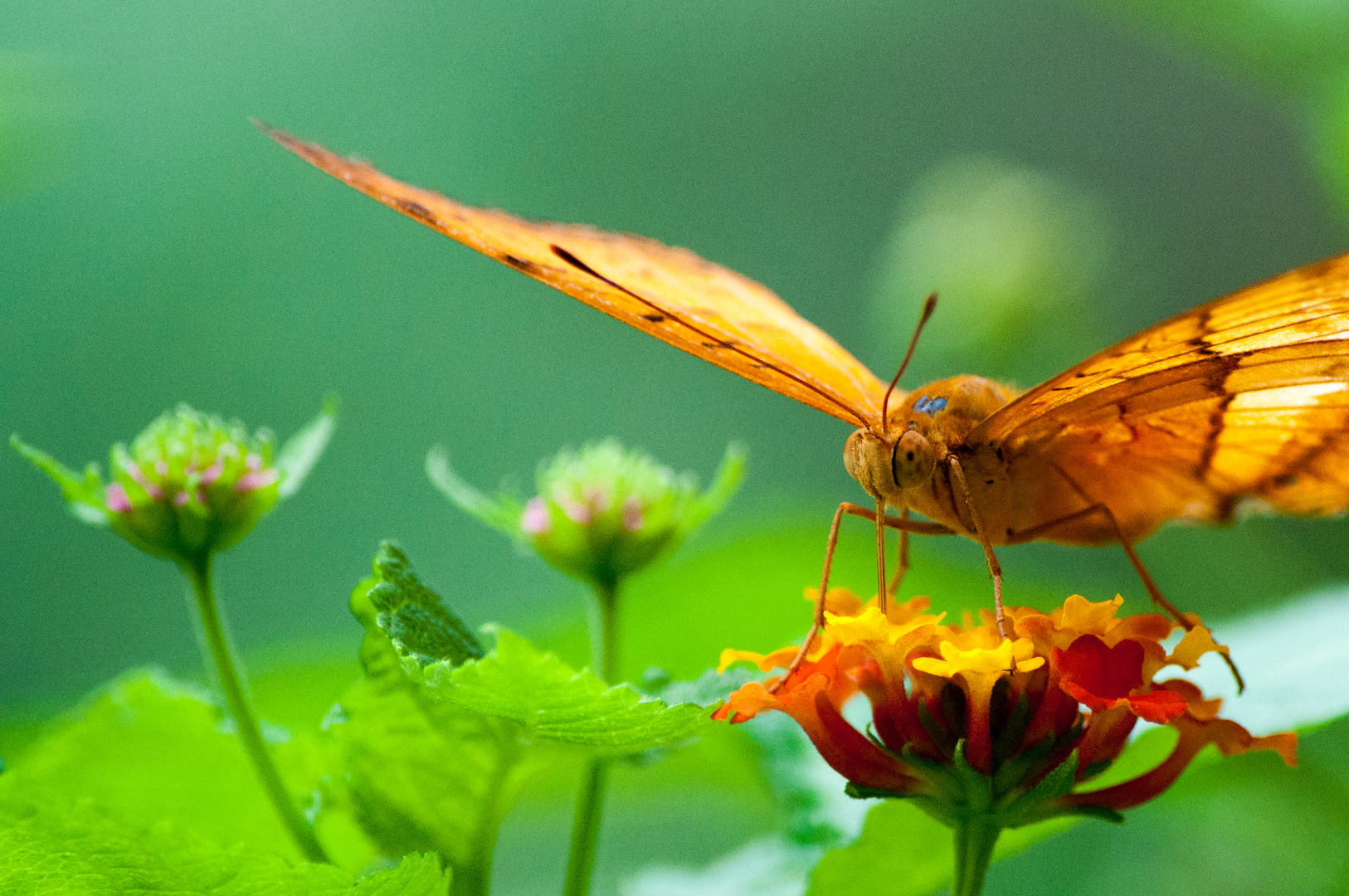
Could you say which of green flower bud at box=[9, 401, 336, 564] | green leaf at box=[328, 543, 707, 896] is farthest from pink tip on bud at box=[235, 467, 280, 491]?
green leaf at box=[328, 543, 707, 896]

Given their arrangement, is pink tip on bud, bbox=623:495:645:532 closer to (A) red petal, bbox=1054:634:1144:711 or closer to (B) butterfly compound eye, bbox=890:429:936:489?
(B) butterfly compound eye, bbox=890:429:936:489

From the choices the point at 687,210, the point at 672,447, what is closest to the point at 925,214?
the point at 672,447

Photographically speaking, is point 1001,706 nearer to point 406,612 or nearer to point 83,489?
point 406,612

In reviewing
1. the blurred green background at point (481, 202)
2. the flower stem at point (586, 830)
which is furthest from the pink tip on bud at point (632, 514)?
the blurred green background at point (481, 202)

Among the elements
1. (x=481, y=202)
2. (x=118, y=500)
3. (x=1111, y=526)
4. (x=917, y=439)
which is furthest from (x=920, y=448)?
(x=481, y=202)

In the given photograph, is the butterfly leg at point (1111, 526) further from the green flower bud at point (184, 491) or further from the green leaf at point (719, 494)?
the green flower bud at point (184, 491)

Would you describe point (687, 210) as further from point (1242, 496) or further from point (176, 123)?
point (1242, 496)

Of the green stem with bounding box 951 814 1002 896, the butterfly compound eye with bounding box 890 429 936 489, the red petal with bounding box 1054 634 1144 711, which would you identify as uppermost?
the butterfly compound eye with bounding box 890 429 936 489
